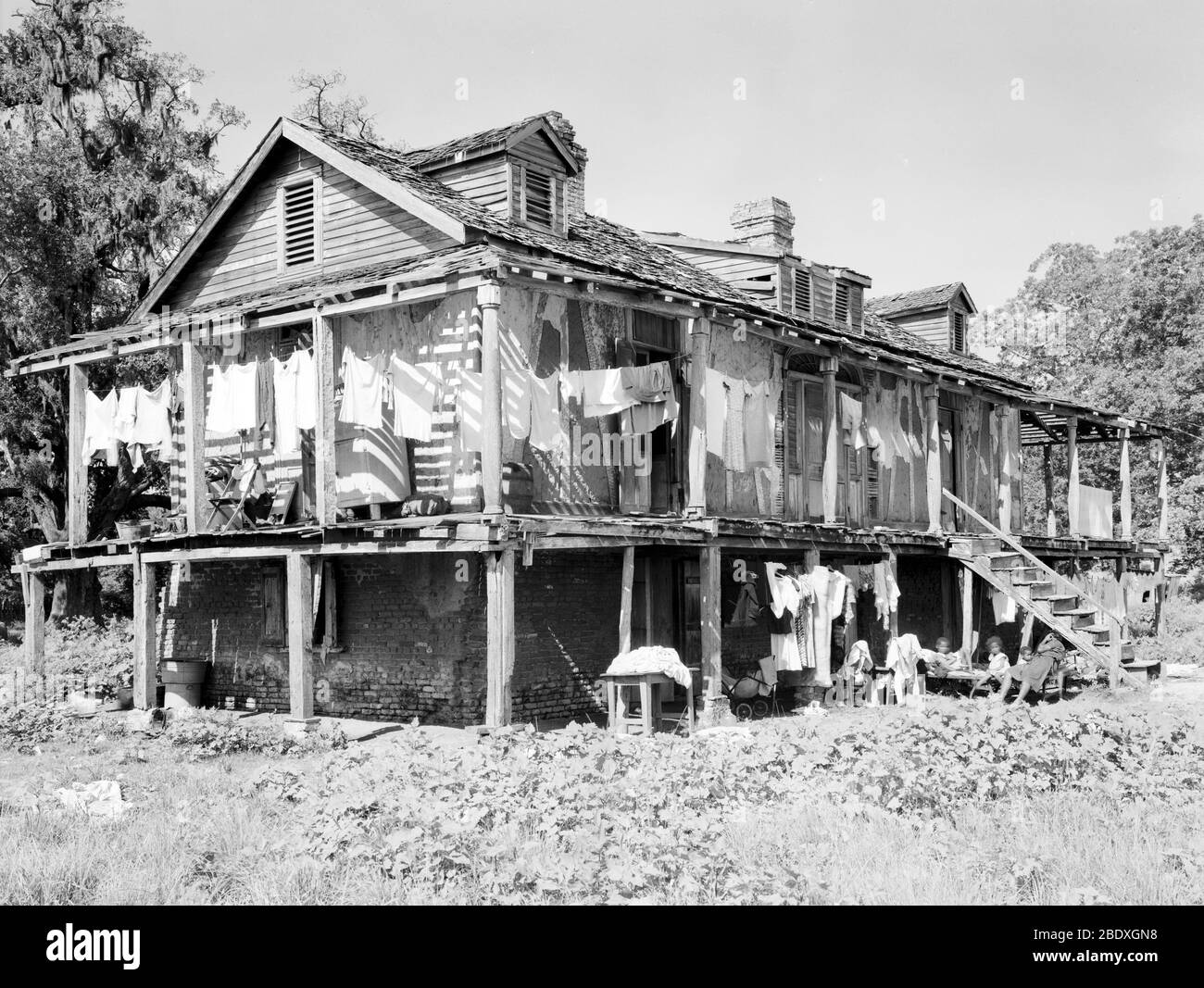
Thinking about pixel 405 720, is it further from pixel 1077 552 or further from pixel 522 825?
pixel 1077 552

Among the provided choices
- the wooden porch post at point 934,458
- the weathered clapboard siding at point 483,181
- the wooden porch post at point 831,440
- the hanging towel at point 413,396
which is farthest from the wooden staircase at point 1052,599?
Result: the hanging towel at point 413,396

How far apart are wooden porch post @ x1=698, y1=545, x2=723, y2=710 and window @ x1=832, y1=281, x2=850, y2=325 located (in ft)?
30.0

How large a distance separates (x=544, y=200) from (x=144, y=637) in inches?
350

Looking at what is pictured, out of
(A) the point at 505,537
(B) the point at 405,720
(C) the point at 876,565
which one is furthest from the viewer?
(C) the point at 876,565

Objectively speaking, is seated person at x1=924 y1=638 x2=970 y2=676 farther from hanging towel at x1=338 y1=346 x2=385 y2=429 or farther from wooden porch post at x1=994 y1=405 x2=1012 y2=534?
hanging towel at x1=338 y1=346 x2=385 y2=429

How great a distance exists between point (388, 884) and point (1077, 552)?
22.3 metres

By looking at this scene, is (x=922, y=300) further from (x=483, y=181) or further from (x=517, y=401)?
(x=517, y=401)

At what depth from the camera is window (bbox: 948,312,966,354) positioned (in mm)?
31469

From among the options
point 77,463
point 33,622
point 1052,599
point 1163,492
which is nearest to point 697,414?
point 1052,599

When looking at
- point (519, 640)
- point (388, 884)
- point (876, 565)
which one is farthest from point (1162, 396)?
point (388, 884)

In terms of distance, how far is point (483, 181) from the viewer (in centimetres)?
1902

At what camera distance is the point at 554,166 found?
1953 centimetres

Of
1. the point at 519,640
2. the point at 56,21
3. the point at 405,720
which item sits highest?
the point at 56,21

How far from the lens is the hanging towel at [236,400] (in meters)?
17.0
